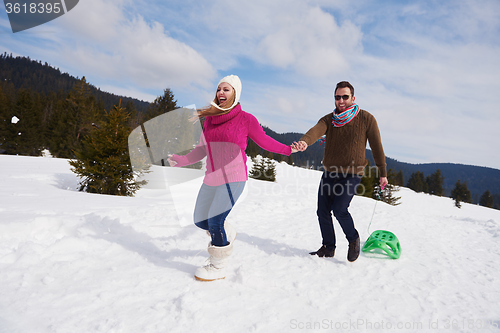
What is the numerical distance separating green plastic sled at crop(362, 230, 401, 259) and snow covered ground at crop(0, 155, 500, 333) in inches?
5.6

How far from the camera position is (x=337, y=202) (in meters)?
3.64

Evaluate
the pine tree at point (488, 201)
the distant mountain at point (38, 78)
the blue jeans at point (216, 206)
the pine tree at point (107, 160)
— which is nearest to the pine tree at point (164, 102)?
A: the pine tree at point (107, 160)

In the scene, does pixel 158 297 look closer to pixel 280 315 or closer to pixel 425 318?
pixel 280 315

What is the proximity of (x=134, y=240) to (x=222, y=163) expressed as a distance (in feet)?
7.01

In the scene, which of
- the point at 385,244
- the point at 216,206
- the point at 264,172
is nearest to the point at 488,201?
the point at 264,172

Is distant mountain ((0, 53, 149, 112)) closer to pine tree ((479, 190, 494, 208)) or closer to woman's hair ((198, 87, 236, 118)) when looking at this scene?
woman's hair ((198, 87, 236, 118))

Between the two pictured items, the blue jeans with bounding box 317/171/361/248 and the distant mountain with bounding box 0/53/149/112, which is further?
the distant mountain with bounding box 0/53/149/112

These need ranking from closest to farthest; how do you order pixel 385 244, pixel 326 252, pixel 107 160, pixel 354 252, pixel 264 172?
pixel 354 252
pixel 326 252
pixel 385 244
pixel 107 160
pixel 264 172

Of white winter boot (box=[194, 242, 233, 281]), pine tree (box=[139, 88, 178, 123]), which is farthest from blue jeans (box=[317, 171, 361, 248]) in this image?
pine tree (box=[139, 88, 178, 123])

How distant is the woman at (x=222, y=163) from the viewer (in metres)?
2.97

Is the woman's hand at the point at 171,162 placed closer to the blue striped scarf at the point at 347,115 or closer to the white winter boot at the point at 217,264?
the white winter boot at the point at 217,264

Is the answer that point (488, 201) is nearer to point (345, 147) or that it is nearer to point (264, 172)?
point (264, 172)

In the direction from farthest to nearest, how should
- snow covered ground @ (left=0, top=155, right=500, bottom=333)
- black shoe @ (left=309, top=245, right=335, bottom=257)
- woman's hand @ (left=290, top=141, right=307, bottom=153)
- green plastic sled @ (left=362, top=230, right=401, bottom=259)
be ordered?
green plastic sled @ (left=362, top=230, right=401, bottom=259) → black shoe @ (left=309, top=245, right=335, bottom=257) → woman's hand @ (left=290, top=141, right=307, bottom=153) → snow covered ground @ (left=0, top=155, right=500, bottom=333)

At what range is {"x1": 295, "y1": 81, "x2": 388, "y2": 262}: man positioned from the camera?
3.61 meters
